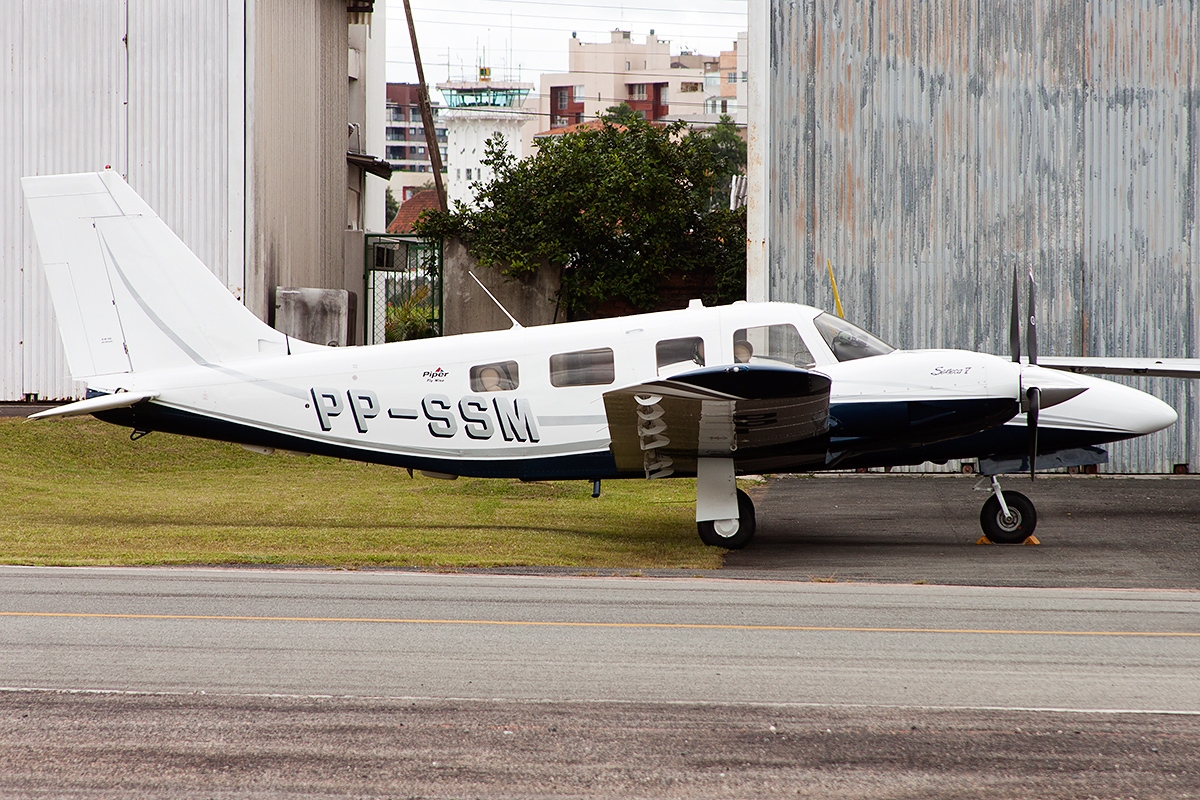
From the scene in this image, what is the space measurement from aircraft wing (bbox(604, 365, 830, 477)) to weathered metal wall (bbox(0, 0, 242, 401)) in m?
12.2

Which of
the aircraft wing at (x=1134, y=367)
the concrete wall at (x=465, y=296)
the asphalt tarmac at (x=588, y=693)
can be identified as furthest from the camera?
the concrete wall at (x=465, y=296)

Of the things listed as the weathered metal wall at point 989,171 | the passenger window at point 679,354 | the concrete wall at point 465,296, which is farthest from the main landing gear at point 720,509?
the concrete wall at point 465,296

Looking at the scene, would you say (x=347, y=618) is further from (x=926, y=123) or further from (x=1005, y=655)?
(x=926, y=123)

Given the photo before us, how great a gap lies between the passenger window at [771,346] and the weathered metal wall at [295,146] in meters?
12.4

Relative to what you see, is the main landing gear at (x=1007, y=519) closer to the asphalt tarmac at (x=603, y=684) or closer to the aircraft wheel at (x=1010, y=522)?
the aircraft wheel at (x=1010, y=522)

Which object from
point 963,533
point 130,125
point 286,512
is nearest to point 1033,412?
A: point 963,533

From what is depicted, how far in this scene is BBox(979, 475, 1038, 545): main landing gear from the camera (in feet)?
42.5

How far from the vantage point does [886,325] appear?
2020 centimetres

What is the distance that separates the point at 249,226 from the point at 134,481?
5746mm

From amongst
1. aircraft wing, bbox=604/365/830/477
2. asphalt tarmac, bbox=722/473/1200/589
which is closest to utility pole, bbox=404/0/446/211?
asphalt tarmac, bbox=722/473/1200/589

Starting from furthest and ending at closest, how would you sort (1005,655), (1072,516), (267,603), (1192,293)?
(1192,293) → (1072,516) → (267,603) → (1005,655)

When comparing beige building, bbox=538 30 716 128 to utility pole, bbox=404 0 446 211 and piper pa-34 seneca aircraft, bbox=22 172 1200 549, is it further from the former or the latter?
piper pa-34 seneca aircraft, bbox=22 172 1200 549

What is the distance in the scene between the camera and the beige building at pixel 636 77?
13662cm

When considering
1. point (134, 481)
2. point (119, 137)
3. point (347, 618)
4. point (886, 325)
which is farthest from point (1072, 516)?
point (119, 137)
